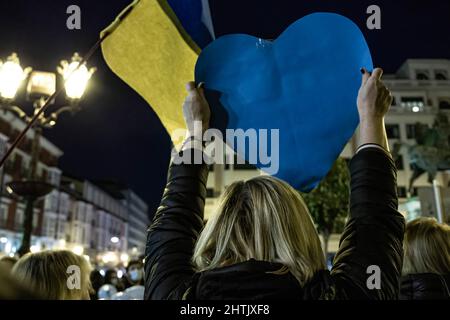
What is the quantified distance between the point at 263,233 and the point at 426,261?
1.50m

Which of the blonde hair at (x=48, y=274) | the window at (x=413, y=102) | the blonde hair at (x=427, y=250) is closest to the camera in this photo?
the blonde hair at (x=48, y=274)

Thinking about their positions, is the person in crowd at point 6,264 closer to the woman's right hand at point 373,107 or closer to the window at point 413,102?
the woman's right hand at point 373,107

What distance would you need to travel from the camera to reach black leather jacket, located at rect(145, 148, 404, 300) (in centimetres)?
110

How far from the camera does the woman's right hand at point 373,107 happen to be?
1.41 meters

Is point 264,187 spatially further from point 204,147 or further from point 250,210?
point 204,147

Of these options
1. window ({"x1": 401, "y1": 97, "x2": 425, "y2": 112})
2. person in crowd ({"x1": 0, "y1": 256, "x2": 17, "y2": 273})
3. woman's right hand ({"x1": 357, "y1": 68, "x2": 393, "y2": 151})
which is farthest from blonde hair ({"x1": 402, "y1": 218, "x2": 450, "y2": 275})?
window ({"x1": 401, "y1": 97, "x2": 425, "y2": 112})

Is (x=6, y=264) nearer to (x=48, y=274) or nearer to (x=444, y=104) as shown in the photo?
(x=48, y=274)

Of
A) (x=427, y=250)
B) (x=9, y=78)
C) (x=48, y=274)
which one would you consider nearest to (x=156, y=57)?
(x=48, y=274)

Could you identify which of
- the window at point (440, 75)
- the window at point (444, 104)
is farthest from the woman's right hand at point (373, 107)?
the window at point (440, 75)

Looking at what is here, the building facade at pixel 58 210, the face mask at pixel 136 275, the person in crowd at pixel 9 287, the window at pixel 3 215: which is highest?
the building facade at pixel 58 210

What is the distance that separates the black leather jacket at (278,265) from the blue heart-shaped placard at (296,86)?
1.99ft
